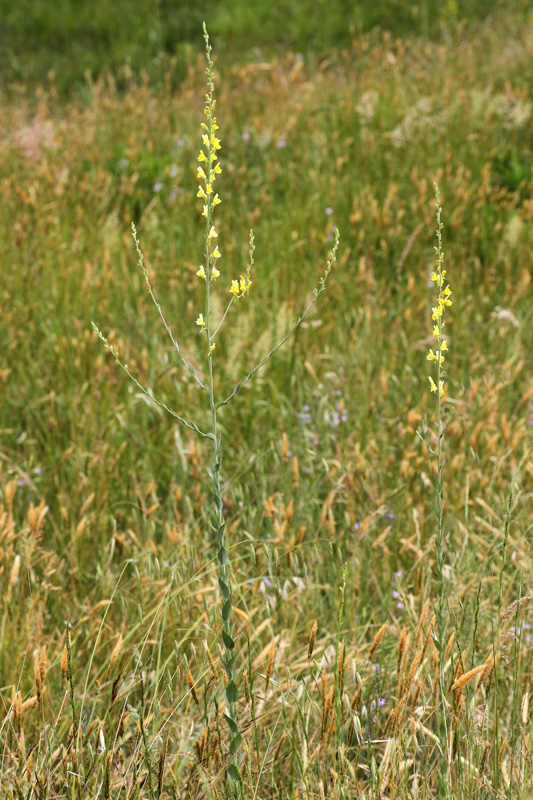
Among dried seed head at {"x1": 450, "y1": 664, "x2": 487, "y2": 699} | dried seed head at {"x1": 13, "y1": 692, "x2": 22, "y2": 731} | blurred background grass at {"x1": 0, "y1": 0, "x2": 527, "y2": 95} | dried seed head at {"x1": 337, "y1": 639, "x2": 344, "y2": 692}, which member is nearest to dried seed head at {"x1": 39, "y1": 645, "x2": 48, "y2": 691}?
dried seed head at {"x1": 13, "y1": 692, "x2": 22, "y2": 731}

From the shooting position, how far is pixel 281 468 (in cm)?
214

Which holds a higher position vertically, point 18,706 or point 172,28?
point 172,28

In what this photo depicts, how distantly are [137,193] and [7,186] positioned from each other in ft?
2.62

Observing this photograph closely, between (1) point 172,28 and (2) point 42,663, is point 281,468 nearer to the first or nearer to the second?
(2) point 42,663

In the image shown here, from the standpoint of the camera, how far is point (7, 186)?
3.96 m

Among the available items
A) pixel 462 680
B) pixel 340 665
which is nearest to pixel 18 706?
pixel 340 665

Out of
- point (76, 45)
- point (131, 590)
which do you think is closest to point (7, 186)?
point (131, 590)

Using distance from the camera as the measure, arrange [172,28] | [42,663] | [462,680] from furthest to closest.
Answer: [172,28] → [42,663] → [462,680]

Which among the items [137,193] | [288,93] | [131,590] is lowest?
[131,590]

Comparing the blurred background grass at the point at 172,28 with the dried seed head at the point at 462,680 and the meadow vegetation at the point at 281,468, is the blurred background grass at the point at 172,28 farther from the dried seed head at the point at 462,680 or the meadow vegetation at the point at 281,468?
the dried seed head at the point at 462,680

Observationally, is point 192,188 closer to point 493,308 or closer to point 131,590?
point 493,308

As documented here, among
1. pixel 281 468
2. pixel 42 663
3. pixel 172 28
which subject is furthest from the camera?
pixel 172 28

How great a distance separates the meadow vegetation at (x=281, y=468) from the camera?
51.8 inches

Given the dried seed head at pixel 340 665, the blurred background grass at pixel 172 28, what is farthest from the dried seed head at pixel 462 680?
the blurred background grass at pixel 172 28
